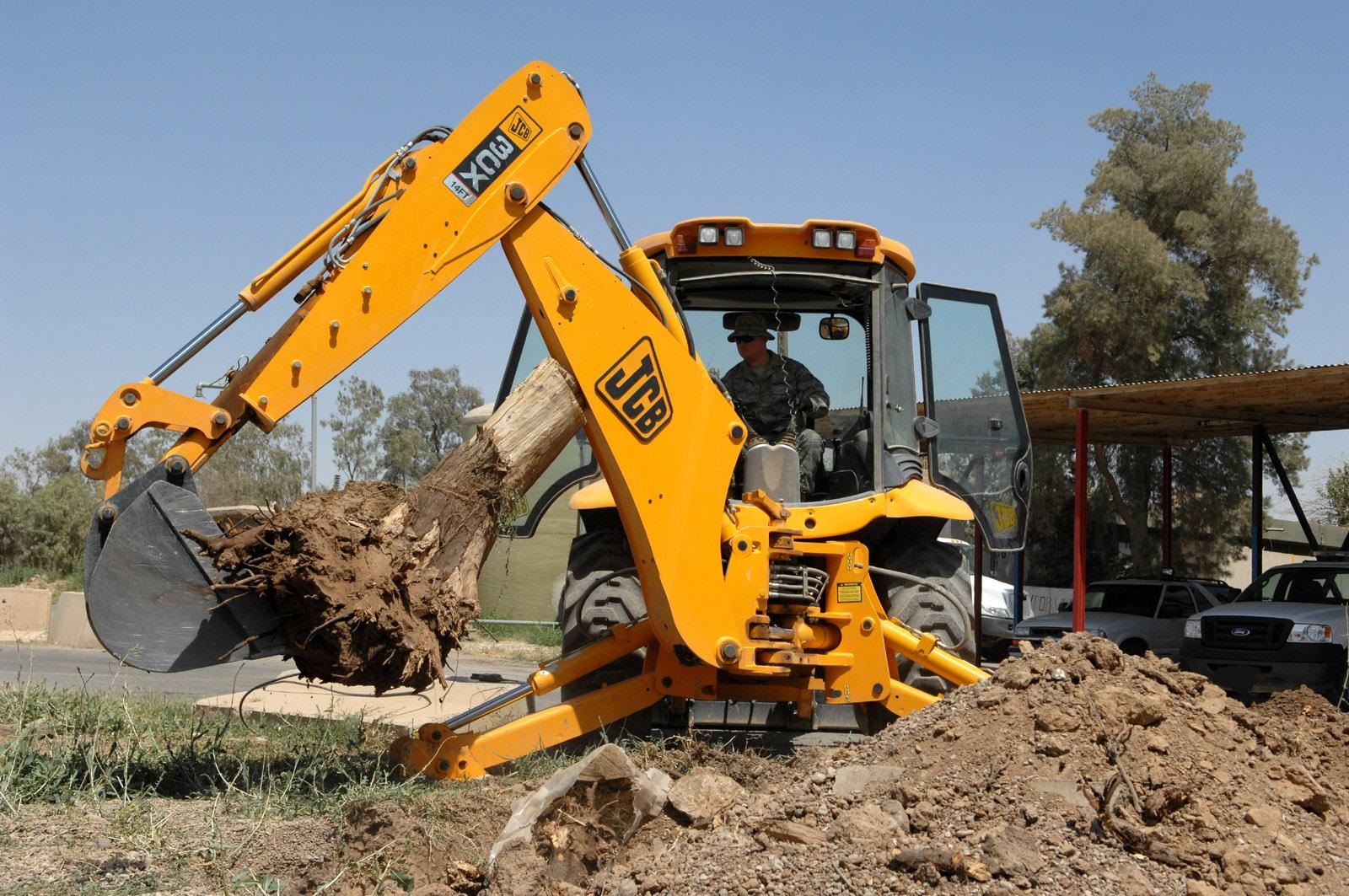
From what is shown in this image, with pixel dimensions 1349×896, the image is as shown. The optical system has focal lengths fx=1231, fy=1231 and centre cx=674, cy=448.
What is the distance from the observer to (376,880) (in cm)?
441

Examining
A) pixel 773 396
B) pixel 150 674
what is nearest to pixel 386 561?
pixel 773 396

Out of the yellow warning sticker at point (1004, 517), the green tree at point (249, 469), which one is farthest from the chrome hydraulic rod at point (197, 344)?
the green tree at point (249, 469)

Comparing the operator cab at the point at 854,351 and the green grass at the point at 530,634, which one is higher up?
the operator cab at the point at 854,351

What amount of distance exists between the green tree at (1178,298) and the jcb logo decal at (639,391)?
71.4ft

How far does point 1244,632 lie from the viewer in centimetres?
1302

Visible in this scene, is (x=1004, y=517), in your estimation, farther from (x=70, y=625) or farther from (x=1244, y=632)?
(x=70, y=625)

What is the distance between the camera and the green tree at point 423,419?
111 ft

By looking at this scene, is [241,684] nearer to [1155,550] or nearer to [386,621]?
[386,621]

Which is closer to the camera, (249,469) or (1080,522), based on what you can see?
(1080,522)

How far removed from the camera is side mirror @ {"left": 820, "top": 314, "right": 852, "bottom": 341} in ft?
24.3

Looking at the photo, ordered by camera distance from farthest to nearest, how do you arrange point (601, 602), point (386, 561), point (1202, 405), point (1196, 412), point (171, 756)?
1. point (1196, 412)
2. point (1202, 405)
3. point (601, 602)
4. point (171, 756)
5. point (386, 561)

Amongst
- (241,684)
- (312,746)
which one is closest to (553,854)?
(312,746)

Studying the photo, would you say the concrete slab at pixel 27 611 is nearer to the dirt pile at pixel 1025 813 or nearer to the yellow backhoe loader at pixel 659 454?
the yellow backhoe loader at pixel 659 454

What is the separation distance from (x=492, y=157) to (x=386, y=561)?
1.81m
